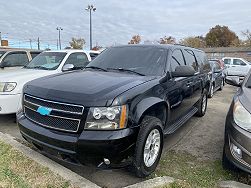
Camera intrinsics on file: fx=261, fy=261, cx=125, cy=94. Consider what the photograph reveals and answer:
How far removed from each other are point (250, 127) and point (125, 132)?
4.91ft

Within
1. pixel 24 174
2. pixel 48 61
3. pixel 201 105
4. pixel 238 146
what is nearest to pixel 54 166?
pixel 24 174

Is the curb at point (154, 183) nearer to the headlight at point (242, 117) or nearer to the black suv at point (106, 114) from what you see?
the black suv at point (106, 114)

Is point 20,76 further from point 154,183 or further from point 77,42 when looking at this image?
point 77,42

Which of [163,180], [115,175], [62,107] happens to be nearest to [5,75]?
[62,107]

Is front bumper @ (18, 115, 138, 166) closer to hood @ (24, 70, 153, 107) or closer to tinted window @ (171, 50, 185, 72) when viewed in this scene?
hood @ (24, 70, 153, 107)

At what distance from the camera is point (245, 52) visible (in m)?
48.5

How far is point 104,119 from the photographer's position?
2998 millimetres

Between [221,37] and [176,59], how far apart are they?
7495 centimetres

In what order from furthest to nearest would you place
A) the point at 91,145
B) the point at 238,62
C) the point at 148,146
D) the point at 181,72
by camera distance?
the point at 238,62, the point at 181,72, the point at 148,146, the point at 91,145

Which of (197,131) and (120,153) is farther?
(197,131)

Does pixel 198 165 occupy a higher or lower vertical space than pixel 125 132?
lower

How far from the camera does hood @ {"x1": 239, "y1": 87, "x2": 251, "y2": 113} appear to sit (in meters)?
3.33

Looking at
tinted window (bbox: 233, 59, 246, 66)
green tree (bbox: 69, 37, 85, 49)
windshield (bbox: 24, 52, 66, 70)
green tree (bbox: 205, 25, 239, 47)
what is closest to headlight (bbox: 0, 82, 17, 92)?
windshield (bbox: 24, 52, 66, 70)

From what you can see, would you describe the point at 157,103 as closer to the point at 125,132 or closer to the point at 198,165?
the point at 125,132
